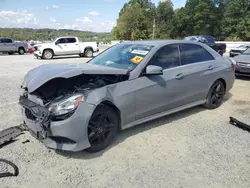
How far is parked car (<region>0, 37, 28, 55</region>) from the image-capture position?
25781 millimetres

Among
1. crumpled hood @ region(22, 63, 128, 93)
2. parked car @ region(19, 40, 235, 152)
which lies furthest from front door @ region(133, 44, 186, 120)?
crumpled hood @ region(22, 63, 128, 93)

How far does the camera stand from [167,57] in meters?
4.82

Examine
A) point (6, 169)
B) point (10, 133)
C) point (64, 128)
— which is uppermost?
point (64, 128)

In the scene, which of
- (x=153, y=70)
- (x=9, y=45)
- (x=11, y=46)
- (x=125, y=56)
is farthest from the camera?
(x=11, y=46)

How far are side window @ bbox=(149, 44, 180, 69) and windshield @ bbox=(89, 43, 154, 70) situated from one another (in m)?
0.19

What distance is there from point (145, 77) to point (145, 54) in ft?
1.50

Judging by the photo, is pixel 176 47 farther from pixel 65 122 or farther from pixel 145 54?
pixel 65 122

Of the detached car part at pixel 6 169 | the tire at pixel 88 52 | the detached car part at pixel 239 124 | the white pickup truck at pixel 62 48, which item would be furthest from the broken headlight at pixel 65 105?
the tire at pixel 88 52

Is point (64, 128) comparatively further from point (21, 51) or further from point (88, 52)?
point (21, 51)

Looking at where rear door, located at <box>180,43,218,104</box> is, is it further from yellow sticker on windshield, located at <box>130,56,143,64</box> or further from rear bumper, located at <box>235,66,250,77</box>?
rear bumper, located at <box>235,66,250,77</box>

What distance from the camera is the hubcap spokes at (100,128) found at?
3.67 metres

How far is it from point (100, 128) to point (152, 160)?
868 mm

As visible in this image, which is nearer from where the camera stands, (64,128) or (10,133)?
(64,128)

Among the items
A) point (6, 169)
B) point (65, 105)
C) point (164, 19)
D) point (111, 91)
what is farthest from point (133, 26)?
point (6, 169)
